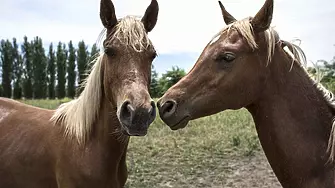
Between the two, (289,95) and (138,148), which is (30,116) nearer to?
(289,95)

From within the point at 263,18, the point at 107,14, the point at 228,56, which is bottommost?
the point at 228,56

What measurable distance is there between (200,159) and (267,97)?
16.4ft

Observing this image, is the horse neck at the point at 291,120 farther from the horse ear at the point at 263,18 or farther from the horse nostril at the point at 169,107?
the horse nostril at the point at 169,107

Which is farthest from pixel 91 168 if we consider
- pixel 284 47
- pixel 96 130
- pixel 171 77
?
pixel 171 77

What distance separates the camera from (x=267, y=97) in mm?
2639

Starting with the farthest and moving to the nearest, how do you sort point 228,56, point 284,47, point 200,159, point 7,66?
point 7,66 → point 200,159 → point 284,47 → point 228,56

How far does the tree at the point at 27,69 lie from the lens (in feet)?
139

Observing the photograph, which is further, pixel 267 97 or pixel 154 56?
pixel 154 56

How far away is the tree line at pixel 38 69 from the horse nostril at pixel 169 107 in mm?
39410

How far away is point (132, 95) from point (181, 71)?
20695 millimetres

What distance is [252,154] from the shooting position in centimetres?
759

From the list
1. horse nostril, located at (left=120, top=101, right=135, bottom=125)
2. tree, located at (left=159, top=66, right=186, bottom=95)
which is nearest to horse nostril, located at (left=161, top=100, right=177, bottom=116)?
horse nostril, located at (left=120, top=101, right=135, bottom=125)

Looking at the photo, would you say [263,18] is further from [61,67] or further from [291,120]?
[61,67]

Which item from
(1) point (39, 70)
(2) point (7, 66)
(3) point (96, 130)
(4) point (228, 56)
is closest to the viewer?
(4) point (228, 56)
